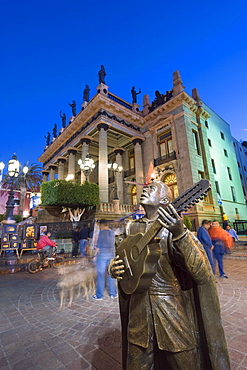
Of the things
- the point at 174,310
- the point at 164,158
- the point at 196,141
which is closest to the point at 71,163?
the point at 164,158

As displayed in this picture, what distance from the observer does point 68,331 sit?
2781mm

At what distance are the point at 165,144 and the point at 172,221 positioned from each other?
68.0 ft

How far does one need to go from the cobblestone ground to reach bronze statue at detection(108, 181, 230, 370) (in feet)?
3.80

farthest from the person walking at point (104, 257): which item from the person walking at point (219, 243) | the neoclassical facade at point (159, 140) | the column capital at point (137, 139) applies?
the column capital at point (137, 139)

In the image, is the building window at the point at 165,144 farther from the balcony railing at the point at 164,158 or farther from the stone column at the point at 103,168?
the stone column at the point at 103,168

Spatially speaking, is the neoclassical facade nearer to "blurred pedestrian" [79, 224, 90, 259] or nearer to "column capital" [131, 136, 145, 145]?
"column capital" [131, 136, 145, 145]

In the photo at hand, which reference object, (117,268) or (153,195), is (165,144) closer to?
(153,195)

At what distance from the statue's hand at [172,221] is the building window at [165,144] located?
19.5m

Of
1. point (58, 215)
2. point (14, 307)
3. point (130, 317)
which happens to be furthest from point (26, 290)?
point (58, 215)

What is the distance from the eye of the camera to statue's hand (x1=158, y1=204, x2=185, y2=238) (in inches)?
43.9

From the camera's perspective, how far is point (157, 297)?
132cm

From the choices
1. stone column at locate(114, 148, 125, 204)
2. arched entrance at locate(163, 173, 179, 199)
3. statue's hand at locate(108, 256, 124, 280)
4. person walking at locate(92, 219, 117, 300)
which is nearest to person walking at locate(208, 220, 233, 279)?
person walking at locate(92, 219, 117, 300)

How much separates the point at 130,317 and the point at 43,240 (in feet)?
22.9

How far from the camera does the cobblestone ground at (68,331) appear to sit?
83.9 inches
